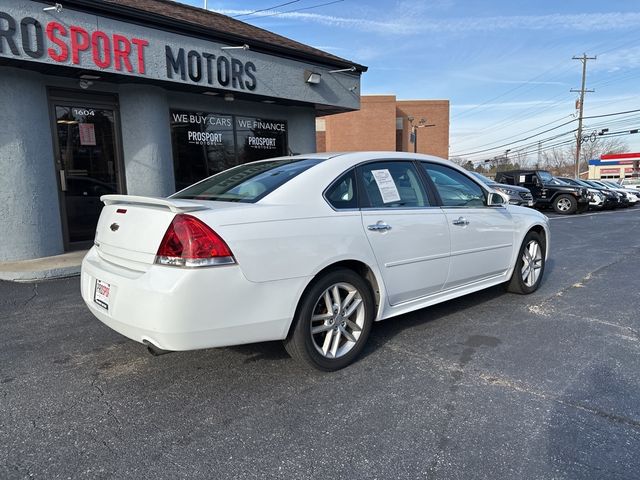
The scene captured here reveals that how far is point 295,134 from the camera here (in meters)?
11.2

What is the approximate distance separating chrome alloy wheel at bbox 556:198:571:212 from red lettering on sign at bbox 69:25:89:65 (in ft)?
54.8

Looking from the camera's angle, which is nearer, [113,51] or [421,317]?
[421,317]

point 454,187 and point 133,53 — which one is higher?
point 133,53

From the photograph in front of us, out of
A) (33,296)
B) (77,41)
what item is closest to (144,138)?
(77,41)

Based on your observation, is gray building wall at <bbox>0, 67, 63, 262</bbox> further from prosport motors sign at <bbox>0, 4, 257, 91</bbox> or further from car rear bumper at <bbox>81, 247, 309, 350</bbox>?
car rear bumper at <bbox>81, 247, 309, 350</bbox>

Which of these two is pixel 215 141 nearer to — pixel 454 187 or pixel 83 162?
pixel 83 162

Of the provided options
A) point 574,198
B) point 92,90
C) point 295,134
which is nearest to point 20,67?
point 92,90

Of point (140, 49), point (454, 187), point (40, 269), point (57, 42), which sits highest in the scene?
point (140, 49)

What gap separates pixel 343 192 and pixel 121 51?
5.67 m

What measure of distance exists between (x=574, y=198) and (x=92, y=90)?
16.3m

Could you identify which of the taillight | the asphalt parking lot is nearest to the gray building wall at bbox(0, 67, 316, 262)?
the asphalt parking lot

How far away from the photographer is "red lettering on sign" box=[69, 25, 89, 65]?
659 centimetres

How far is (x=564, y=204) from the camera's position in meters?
17.2

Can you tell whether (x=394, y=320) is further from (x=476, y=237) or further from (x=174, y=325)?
(x=174, y=325)
